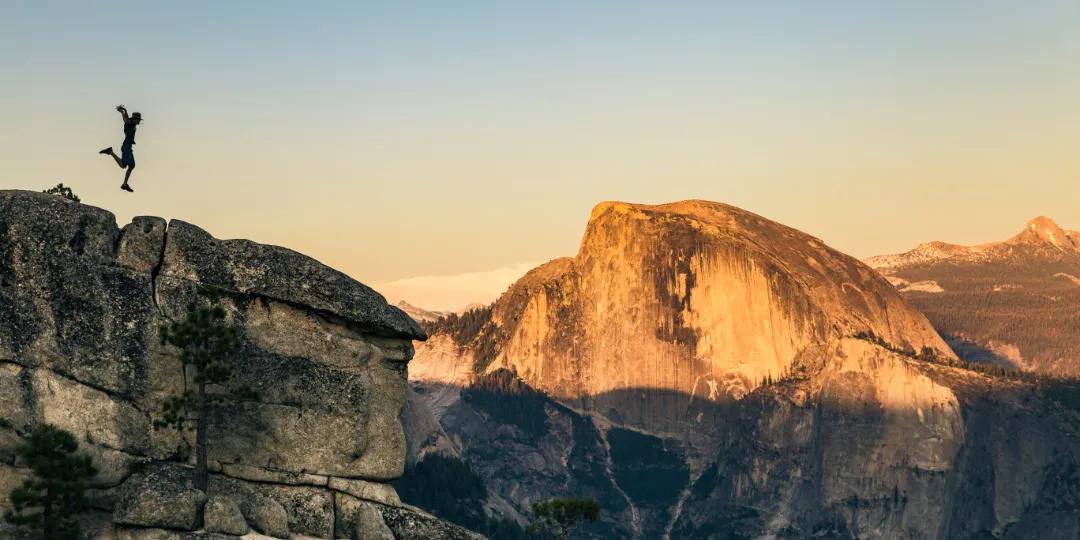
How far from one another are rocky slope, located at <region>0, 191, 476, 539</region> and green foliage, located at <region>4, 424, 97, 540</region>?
64.3 inches

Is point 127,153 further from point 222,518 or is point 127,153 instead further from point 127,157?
point 222,518

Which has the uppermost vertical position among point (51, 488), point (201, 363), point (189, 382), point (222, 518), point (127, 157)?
point (127, 157)

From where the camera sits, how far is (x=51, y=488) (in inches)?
3649

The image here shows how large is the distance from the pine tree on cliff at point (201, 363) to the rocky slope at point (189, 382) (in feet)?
3.07

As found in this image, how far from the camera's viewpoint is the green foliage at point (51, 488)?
304ft

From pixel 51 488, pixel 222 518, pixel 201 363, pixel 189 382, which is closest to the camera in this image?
pixel 51 488

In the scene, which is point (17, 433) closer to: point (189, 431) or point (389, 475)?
point (189, 431)

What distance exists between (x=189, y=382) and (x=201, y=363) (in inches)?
114

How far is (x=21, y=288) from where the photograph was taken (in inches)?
3826

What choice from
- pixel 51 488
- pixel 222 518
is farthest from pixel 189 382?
pixel 51 488

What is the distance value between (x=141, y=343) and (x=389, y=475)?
1828 cm

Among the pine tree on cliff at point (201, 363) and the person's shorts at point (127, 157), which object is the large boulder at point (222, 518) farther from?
the person's shorts at point (127, 157)

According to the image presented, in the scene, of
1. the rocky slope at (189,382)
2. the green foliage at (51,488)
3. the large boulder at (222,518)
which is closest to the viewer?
the green foliage at (51,488)

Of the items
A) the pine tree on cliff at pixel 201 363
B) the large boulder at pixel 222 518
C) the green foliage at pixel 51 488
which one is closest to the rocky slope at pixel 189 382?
the large boulder at pixel 222 518
